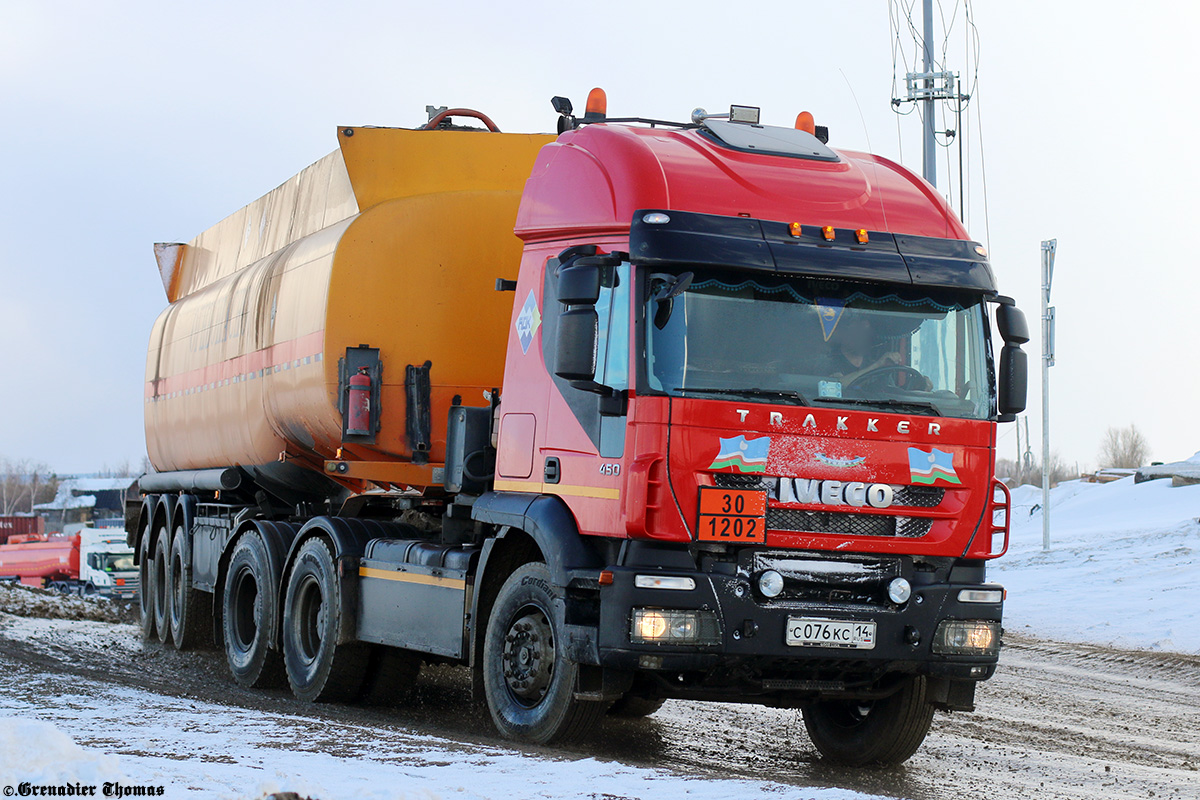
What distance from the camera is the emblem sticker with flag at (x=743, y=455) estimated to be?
23.5 ft

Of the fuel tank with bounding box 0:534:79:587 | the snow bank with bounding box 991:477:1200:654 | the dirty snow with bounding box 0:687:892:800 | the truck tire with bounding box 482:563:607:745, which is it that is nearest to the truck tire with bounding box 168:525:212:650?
the dirty snow with bounding box 0:687:892:800

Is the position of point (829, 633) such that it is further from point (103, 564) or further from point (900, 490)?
point (103, 564)

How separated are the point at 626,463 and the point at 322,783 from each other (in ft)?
7.73

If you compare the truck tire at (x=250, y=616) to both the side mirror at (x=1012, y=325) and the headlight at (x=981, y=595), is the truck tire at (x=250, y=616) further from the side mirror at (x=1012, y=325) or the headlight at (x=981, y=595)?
the side mirror at (x=1012, y=325)

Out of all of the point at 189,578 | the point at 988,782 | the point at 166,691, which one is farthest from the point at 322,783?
the point at 189,578

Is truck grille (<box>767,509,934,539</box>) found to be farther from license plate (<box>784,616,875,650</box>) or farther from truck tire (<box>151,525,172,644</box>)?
truck tire (<box>151,525,172,644</box>)

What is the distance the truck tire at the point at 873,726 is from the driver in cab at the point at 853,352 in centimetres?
197

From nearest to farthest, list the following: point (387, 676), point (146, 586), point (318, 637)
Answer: point (387, 676), point (318, 637), point (146, 586)

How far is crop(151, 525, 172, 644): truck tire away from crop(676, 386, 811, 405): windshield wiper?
10077mm

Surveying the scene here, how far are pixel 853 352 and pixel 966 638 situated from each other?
1694mm

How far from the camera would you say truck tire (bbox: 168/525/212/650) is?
48.6 feet

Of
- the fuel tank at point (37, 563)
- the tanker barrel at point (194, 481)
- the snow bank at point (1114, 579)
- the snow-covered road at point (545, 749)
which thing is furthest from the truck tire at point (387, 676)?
the fuel tank at point (37, 563)

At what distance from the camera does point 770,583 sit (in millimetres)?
7293

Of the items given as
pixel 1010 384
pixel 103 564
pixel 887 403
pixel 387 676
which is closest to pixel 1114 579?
pixel 387 676
